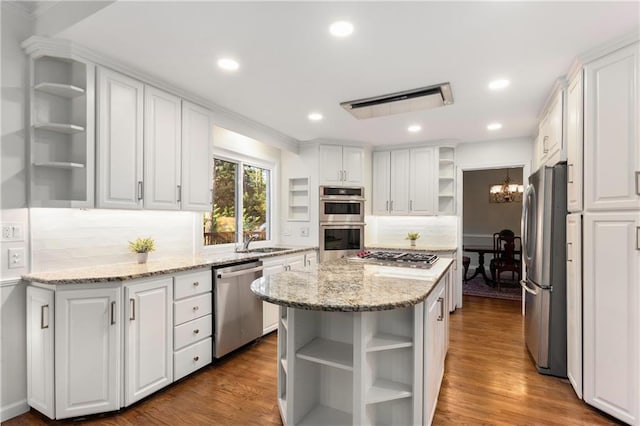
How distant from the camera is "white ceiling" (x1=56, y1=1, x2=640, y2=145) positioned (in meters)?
1.81

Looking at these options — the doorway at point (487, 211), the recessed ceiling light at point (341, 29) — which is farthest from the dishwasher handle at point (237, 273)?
the doorway at point (487, 211)

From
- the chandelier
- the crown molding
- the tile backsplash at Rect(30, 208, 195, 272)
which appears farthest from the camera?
the chandelier

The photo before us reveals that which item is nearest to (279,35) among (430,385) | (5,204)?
(5,204)

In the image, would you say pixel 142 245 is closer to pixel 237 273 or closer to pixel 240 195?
pixel 237 273

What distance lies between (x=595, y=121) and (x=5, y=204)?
3.92m

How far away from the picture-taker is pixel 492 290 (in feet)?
19.5

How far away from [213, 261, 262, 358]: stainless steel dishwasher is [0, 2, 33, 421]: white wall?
129 cm

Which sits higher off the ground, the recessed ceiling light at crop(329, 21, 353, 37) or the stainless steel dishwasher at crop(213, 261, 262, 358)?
the recessed ceiling light at crop(329, 21, 353, 37)

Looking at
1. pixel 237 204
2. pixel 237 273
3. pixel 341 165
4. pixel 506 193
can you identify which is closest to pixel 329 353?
pixel 237 273

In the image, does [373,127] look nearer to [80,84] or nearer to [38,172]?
[80,84]

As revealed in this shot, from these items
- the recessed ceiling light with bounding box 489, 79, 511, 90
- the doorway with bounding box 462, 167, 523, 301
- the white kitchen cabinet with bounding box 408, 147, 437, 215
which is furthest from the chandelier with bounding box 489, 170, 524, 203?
the recessed ceiling light with bounding box 489, 79, 511, 90

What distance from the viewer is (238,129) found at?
3707 mm

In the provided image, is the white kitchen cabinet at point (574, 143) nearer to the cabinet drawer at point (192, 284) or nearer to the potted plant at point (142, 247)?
the cabinet drawer at point (192, 284)

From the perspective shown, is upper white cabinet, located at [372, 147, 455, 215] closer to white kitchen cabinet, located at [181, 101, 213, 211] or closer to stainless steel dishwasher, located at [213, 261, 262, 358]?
stainless steel dishwasher, located at [213, 261, 262, 358]
